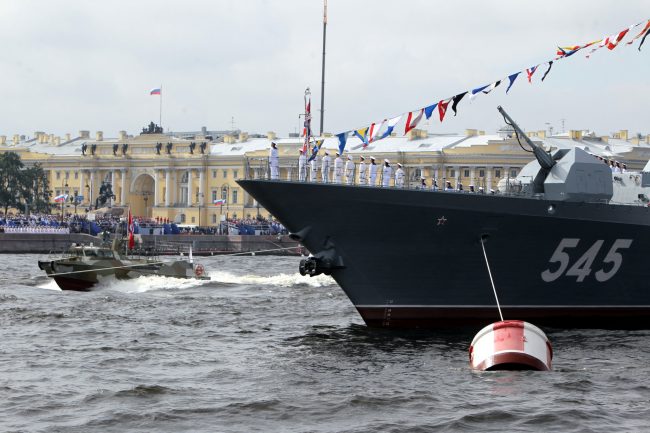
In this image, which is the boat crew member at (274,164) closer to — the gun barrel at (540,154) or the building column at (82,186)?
the gun barrel at (540,154)

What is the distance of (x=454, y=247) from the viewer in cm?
2588

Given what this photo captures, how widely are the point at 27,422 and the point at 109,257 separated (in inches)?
1025

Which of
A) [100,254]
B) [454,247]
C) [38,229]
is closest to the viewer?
[454,247]

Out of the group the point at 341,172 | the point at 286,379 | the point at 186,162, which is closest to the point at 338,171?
the point at 341,172

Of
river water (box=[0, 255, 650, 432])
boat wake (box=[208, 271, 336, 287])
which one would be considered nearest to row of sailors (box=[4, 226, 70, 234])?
boat wake (box=[208, 271, 336, 287])

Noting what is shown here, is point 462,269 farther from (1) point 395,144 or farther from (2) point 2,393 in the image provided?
(1) point 395,144

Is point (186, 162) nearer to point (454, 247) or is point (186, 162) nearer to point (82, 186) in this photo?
point (82, 186)

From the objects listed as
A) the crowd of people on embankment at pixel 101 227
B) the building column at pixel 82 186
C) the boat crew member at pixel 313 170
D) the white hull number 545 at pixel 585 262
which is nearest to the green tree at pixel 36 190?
the building column at pixel 82 186

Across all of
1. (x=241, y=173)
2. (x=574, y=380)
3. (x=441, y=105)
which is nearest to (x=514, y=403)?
(x=574, y=380)

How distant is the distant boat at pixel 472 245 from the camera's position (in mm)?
25828

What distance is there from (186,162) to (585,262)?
103868mm

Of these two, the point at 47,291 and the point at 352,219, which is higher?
the point at 352,219

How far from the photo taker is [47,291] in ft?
135

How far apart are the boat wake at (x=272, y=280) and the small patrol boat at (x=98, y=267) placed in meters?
3.26
